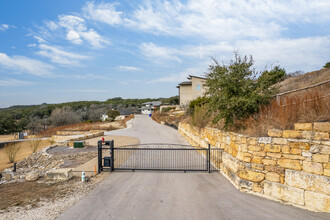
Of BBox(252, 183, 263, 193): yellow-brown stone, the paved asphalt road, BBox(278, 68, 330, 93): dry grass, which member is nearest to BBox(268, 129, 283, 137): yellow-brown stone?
BBox(252, 183, 263, 193): yellow-brown stone

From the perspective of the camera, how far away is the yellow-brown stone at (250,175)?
21.4 feet

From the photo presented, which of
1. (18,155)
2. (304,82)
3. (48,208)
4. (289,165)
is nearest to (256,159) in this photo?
(289,165)

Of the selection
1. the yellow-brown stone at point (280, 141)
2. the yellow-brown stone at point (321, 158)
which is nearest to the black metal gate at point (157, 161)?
the yellow-brown stone at point (280, 141)

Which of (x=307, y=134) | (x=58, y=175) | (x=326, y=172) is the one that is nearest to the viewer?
(x=326, y=172)

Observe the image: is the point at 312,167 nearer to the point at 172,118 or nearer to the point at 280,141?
the point at 280,141

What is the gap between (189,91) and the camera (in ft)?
161

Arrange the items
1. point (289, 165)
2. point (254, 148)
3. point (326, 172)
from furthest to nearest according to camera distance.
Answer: point (254, 148) → point (289, 165) → point (326, 172)

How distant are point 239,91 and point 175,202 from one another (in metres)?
5.41

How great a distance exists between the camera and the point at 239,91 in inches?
343

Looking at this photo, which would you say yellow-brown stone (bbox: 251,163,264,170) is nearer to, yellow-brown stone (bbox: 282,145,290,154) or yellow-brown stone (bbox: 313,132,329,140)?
yellow-brown stone (bbox: 282,145,290,154)

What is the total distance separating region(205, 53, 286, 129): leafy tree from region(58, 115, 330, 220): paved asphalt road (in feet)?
10.0

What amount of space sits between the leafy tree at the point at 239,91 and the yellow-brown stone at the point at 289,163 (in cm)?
276

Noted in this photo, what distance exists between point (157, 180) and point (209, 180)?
2199 millimetres

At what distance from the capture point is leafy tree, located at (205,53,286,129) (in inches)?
330
